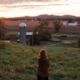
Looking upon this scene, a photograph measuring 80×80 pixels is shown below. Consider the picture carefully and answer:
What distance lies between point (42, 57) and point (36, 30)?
20.0 metres

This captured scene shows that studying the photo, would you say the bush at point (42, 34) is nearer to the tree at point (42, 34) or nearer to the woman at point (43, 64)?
the tree at point (42, 34)

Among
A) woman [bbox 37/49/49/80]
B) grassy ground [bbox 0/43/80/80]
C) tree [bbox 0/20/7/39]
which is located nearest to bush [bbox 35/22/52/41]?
tree [bbox 0/20/7/39]

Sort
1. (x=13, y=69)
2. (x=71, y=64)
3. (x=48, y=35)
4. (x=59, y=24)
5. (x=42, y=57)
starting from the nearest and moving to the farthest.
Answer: (x=42, y=57)
(x=13, y=69)
(x=71, y=64)
(x=48, y=35)
(x=59, y=24)

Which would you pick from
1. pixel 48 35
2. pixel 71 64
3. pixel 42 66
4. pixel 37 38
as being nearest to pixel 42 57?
pixel 42 66

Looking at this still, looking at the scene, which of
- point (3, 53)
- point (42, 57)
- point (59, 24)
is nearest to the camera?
point (42, 57)

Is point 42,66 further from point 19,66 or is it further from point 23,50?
point 23,50

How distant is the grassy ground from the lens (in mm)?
12115

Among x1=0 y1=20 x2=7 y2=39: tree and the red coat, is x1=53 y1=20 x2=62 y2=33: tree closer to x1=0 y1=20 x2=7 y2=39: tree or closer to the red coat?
x1=0 y1=20 x2=7 y2=39: tree

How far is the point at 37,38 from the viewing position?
27859 mm

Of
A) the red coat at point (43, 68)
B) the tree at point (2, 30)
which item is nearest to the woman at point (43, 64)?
the red coat at point (43, 68)

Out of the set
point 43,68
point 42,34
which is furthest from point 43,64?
point 42,34

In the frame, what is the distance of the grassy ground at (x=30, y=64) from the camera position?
1211 centimetres

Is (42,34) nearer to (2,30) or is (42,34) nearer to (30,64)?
(2,30)

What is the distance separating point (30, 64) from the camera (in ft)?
45.7
